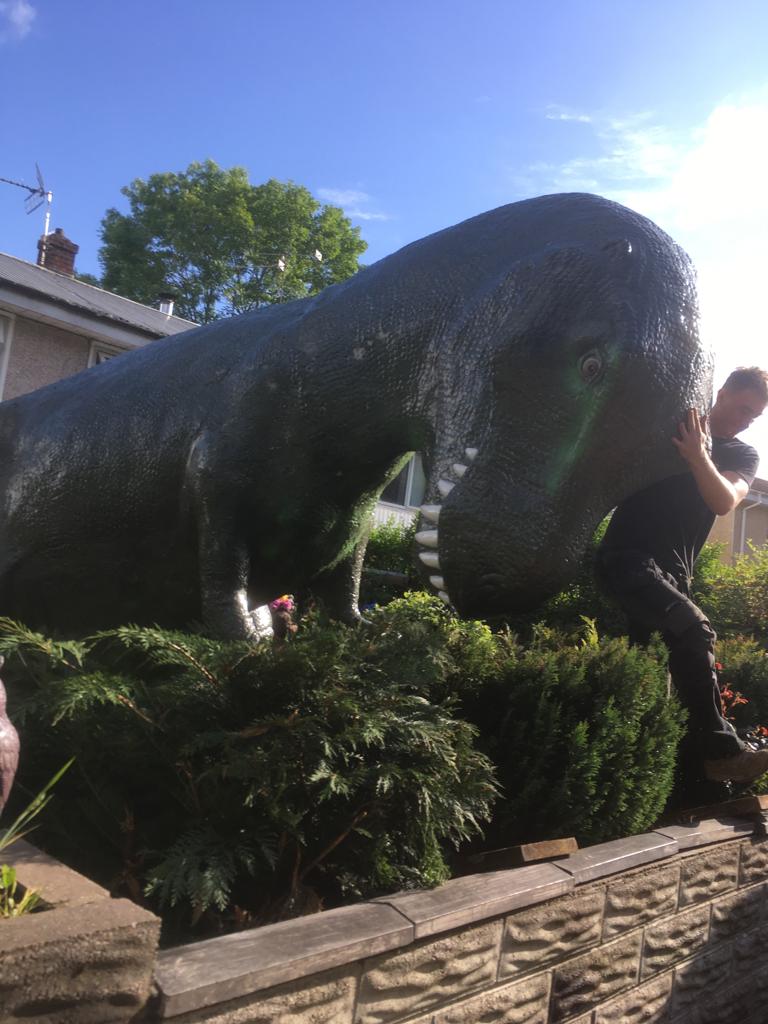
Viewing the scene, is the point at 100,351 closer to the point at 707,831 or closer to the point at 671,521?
the point at 671,521

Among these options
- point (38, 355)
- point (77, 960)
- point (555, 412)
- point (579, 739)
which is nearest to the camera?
point (77, 960)

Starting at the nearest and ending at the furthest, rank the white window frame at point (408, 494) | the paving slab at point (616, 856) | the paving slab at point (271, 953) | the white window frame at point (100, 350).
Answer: the paving slab at point (271, 953)
the paving slab at point (616, 856)
the white window frame at point (100, 350)
the white window frame at point (408, 494)

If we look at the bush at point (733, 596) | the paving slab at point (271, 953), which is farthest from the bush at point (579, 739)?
the bush at point (733, 596)

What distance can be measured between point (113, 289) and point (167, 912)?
29.7 metres

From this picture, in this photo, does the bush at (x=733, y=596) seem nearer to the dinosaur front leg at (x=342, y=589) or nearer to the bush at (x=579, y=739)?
the bush at (x=579, y=739)

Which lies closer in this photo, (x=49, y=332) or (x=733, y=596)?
(x=733, y=596)

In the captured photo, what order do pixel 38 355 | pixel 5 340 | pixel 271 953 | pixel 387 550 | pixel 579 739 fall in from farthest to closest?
pixel 38 355
pixel 5 340
pixel 387 550
pixel 579 739
pixel 271 953

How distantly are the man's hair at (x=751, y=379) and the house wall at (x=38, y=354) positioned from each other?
10443 millimetres

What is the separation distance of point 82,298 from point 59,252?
5.21 meters

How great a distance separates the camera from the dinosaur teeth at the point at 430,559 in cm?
176

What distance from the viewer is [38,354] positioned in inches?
491

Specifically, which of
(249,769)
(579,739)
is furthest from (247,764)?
(579,739)

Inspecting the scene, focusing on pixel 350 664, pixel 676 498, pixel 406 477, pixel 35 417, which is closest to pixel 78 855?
pixel 350 664

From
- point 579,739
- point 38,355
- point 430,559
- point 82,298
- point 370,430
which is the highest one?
point 82,298
